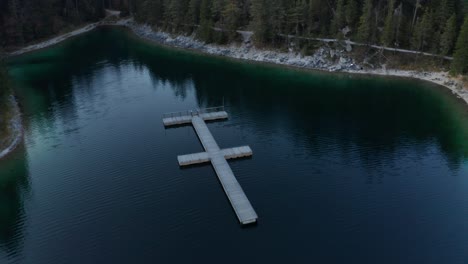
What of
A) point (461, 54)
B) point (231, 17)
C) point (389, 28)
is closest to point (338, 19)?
point (389, 28)

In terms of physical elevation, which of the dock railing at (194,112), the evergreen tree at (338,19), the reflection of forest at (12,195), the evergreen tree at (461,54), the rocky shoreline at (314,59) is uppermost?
the evergreen tree at (338,19)

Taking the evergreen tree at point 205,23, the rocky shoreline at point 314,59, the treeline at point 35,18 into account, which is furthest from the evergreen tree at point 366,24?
the treeline at point 35,18

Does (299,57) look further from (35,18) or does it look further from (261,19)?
(35,18)

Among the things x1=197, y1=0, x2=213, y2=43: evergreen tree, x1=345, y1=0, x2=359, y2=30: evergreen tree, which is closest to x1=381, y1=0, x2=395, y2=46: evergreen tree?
x1=345, y1=0, x2=359, y2=30: evergreen tree

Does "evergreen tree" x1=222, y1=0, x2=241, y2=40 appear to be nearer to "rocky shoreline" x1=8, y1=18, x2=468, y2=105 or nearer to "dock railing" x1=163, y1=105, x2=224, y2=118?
"rocky shoreline" x1=8, y1=18, x2=468, y2=105

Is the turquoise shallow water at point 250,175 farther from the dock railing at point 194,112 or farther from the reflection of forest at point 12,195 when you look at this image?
the dock railing at point 194,112

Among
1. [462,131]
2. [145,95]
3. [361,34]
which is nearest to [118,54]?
[145,95]
